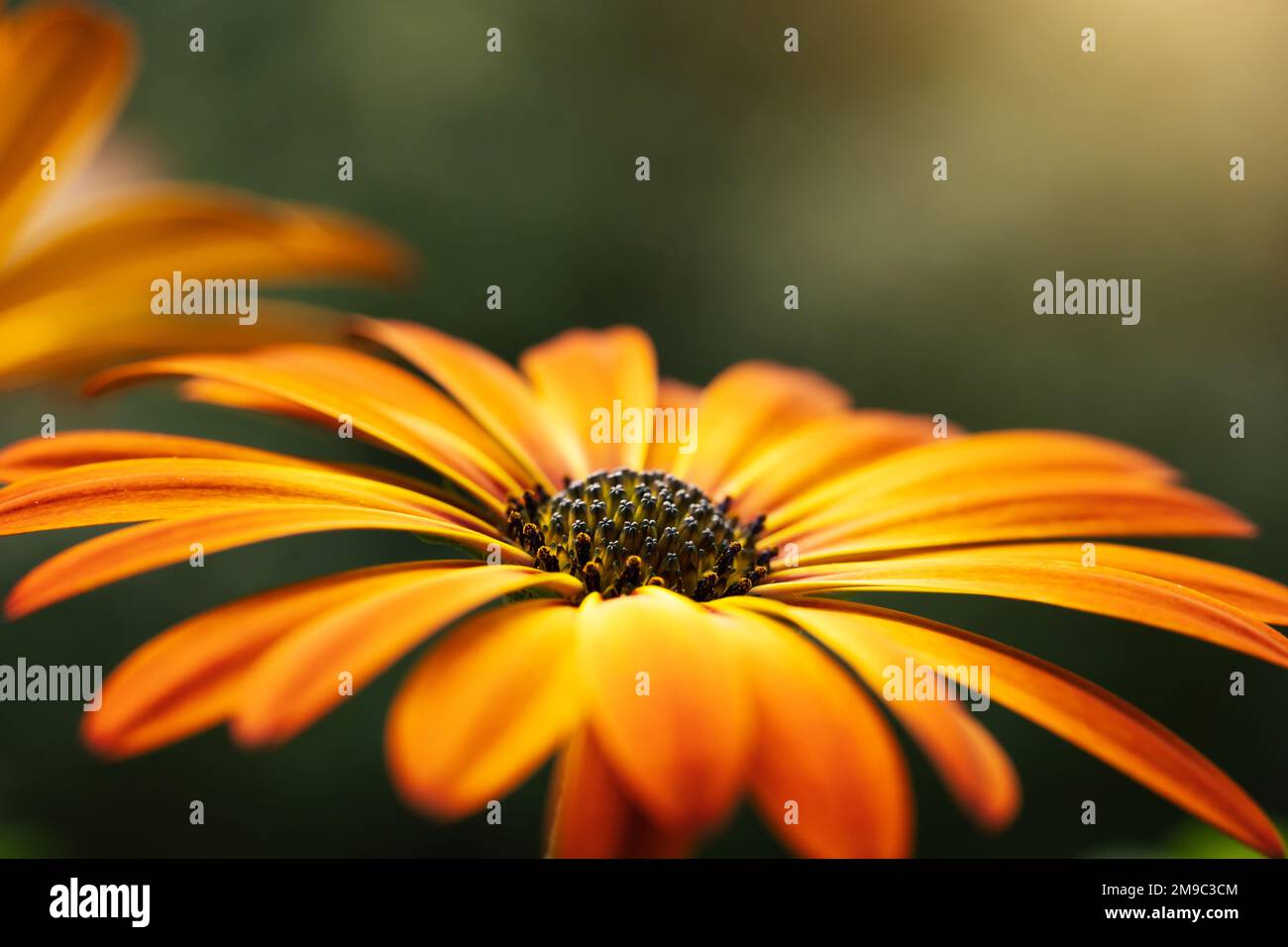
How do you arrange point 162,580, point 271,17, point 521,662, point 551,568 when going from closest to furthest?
point 521,662 < point 551,568 < point 162,580 < point 271,17

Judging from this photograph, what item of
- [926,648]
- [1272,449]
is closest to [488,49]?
[1272,449]

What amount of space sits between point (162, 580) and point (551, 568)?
31.6 inches

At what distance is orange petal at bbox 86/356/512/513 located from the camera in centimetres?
80

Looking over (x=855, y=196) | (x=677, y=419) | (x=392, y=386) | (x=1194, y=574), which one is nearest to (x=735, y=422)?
(x=677, y=419)

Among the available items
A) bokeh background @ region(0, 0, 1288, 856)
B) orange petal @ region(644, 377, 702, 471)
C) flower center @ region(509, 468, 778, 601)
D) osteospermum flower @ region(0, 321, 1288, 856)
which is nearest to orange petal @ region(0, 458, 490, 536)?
osteospermum flower @ region(0, 321, 1288, 856)

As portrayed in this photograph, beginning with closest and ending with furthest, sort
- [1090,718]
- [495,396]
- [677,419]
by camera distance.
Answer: [1090,718], [495,396], [677,419]

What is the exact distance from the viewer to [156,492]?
26.3 inches

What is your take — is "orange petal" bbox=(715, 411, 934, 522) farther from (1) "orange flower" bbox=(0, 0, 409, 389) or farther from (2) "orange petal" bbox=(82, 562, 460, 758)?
(2) "orange petal" bbox=(82, 562, 460, 758)

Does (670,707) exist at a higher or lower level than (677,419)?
lower

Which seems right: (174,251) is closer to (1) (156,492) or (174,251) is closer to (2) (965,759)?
(1) (156,492)

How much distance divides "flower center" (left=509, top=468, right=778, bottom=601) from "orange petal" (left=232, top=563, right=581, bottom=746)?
248 millimetres

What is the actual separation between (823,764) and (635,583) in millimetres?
368
